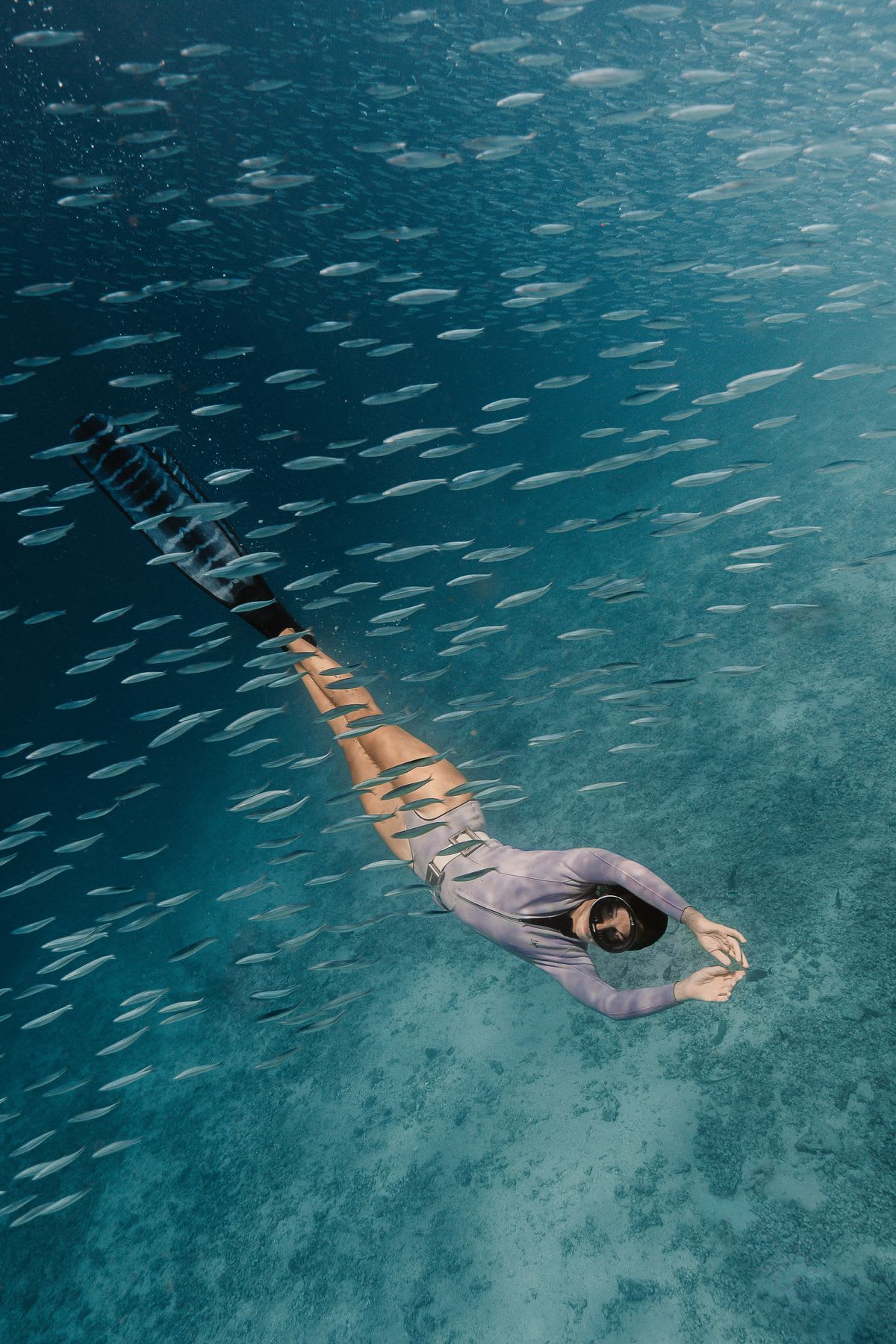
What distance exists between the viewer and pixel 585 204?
10.3 feet

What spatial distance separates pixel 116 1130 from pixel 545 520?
12.8 meters

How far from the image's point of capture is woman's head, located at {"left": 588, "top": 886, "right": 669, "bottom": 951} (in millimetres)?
2602

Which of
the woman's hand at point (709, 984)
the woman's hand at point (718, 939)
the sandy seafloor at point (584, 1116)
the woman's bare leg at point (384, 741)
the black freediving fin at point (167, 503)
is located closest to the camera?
the woman's hand at point (709, 984)

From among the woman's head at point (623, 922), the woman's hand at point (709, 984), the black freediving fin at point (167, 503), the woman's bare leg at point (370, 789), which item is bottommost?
the woman's bare leg at point (370, 789)

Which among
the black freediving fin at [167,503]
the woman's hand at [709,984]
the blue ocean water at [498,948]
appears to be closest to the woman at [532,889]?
the woman's hand at [709,984]

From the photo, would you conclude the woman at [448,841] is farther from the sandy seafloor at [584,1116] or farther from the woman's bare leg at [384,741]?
the sandy seafloor at [584,1116]

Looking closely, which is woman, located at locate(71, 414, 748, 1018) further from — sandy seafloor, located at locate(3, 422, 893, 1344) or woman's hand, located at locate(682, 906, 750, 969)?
sandy seafloor, located at locate(3, 422, 893, 1344)

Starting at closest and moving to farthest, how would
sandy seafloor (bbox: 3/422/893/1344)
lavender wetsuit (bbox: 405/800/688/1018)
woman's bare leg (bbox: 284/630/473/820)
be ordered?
lavender wetsuit (bbox: 405/800/688/1018)
sandy seafloor (bbox: 3/422/893/1344)
woman's bare leg (bbox: 284/630/473/820)

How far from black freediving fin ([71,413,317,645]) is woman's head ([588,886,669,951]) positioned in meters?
2.13

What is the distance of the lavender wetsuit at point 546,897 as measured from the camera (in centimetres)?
251

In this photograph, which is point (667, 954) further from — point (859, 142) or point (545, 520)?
point (545, 520)

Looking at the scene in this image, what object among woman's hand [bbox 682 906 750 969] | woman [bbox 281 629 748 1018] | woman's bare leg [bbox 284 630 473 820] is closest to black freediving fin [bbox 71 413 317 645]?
woman's bare leg [bbox 284 630 473 820]

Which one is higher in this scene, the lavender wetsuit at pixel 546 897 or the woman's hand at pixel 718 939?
the woman's hand at pixel 718 939

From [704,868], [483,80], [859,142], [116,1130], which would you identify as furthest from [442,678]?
[483,80]
